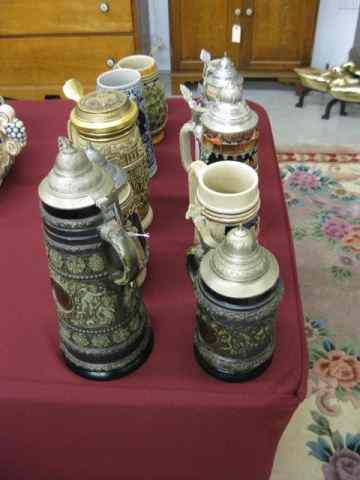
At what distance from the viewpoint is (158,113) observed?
3.81 feet

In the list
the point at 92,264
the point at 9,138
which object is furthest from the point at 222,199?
the point at 9,138

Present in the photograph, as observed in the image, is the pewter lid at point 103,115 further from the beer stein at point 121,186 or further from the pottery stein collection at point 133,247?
the beer stein at point 121,186

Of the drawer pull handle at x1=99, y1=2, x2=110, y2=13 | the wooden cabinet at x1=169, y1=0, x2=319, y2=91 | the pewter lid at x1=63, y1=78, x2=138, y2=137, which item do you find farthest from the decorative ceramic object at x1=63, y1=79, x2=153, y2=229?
the wooden cabinet at x1=169, y1=0, x2=319, y2=91

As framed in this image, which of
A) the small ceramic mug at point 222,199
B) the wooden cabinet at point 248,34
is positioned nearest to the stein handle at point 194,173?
the small ceramic mug at point 222,199

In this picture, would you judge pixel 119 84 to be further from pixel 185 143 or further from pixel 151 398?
pixel 151 398

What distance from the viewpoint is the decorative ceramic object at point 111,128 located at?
0.80m

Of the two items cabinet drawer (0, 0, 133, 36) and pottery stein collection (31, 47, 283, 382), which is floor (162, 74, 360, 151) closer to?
cabinet drawer (0, 0, 133, 36)

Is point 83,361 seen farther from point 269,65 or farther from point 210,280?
point 269,65

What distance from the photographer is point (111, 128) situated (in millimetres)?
805

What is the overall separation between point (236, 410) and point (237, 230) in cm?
26

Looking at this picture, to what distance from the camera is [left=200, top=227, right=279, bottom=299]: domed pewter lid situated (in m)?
0.62

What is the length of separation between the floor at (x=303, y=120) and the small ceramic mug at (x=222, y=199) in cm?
160

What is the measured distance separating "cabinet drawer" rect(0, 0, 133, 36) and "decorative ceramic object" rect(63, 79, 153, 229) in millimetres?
1524

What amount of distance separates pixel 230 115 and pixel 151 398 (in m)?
0.46
